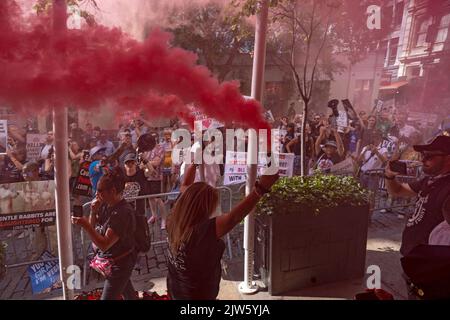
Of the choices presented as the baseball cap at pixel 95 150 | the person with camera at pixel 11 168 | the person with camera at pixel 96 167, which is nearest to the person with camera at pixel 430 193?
the person with camera at pixel 96 167

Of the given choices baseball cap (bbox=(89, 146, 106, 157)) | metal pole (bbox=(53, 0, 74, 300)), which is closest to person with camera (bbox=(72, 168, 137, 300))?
metal pole (bbox=(53, 0, 74, 300))

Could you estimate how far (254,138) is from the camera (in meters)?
3.83

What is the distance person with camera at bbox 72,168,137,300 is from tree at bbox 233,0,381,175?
2921mm

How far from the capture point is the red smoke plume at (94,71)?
8.39 feet

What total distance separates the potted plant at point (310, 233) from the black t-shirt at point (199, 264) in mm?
1565

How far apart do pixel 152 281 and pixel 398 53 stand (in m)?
5.46

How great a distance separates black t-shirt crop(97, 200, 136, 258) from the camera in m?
3.15

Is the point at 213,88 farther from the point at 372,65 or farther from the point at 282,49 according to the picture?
the point at 372,65

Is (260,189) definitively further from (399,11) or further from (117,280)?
(399,11)

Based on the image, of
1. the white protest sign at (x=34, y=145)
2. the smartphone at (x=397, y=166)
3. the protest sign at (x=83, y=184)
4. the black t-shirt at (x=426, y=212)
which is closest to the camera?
the black t-shirt at (x=426, y=212)

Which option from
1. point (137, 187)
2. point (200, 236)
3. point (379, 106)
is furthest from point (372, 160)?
point (200, 236)

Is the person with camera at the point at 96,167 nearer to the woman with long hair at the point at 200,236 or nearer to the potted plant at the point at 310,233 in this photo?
the potted plant at the point at 310,233

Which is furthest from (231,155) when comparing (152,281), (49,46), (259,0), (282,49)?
(49,46)

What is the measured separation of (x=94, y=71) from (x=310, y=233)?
301cm
